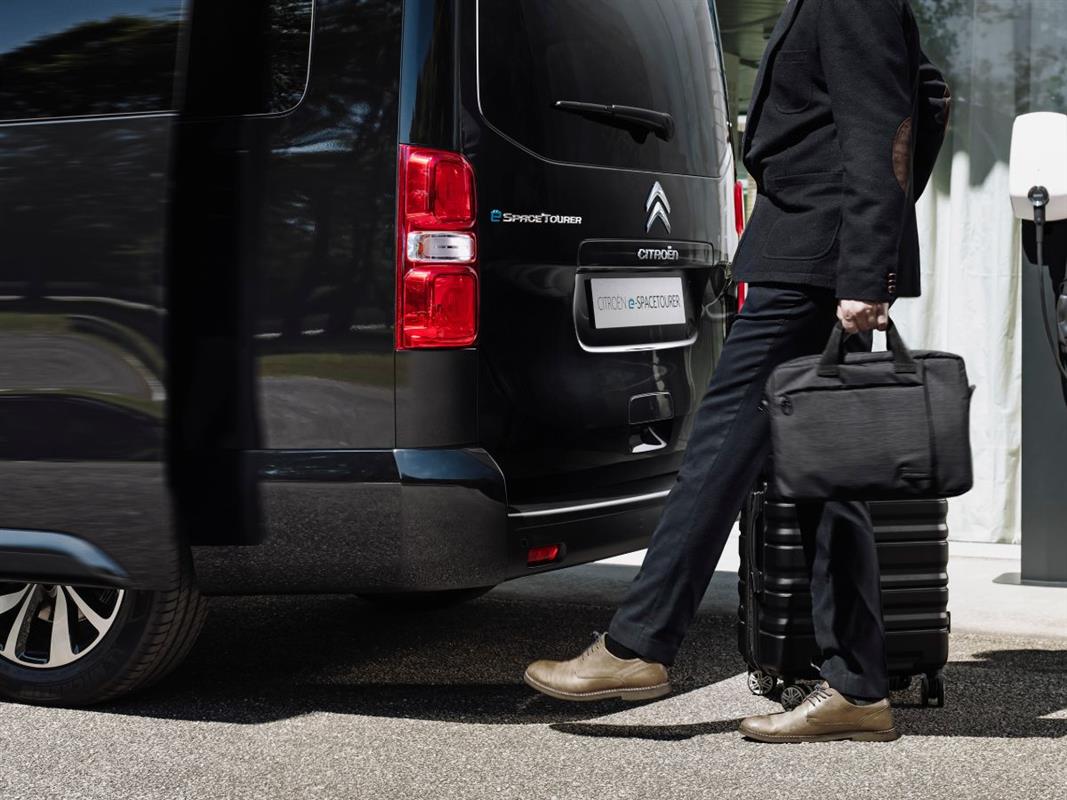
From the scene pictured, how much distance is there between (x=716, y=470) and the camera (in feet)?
11.8

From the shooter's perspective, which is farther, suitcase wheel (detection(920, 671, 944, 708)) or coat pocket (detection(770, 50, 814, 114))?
suitcase wheel (detection(920, 671, 944, 708))

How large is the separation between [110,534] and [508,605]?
1877 millimetres

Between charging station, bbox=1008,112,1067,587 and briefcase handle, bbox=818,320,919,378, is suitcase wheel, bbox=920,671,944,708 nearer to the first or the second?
briefcase handle, bbox=818,320,919,378

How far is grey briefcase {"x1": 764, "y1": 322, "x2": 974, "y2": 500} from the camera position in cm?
328

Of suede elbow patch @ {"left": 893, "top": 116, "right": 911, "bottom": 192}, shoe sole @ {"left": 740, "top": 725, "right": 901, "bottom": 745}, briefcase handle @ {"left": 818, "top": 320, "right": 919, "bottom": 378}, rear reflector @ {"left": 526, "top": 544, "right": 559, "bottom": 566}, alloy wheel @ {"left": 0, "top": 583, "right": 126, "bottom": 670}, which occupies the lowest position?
shoe sole @ {"left": 740, "top": 725, "right": 901, "bottom": 745}

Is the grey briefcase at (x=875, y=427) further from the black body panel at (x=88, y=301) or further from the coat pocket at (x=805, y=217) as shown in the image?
the black body panel at (x=88, y=301)

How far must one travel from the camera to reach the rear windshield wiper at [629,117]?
400 centimetres

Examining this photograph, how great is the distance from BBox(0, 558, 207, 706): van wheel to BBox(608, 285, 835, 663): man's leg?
113cm

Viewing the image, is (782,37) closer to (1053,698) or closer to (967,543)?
(1053,698)

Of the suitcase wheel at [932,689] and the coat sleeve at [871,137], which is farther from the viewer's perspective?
the suitcase wheel at [932,689]

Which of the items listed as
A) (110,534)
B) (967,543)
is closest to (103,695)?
(110,534)

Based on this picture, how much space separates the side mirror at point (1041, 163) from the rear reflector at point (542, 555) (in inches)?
92.9

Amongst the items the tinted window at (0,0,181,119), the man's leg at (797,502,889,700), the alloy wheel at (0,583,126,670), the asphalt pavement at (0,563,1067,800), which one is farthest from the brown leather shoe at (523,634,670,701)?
the tinted window at (0,0,181,119)

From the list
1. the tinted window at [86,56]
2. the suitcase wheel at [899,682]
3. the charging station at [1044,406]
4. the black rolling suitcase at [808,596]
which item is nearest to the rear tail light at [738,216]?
the charging station at [1044,406]
